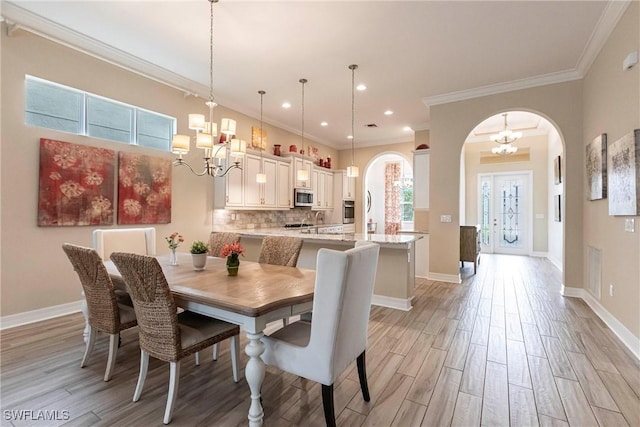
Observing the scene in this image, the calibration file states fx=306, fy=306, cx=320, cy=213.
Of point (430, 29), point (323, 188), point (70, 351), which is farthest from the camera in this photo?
point (323, 188)

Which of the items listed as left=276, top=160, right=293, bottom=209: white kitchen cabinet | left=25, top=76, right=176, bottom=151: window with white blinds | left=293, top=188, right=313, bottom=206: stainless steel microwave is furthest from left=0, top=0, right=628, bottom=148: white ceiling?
left=293, top=188, right=313, bottom=206: stainless steel microwave

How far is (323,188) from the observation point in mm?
7566

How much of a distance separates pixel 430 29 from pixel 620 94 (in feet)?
6.27

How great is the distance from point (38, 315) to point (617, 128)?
6205mm

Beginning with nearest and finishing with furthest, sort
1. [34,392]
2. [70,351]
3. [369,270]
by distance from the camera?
1. [369,270]
2. [34,392]
3. [70,351]

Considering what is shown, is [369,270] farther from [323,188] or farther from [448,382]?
[323,188]

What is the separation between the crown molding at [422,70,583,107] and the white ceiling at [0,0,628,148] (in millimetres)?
15

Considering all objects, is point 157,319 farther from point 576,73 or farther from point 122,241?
point 576,73

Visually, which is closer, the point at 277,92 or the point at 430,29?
the point at 430,29

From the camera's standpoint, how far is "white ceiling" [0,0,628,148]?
9.54ft

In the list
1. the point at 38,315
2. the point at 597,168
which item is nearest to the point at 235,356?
the point at 38,315

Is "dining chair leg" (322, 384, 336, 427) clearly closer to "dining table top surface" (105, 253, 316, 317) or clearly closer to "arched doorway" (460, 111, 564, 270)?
"dining table top surface" (105, 253, 316, 317)

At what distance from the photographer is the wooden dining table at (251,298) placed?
1634 mm

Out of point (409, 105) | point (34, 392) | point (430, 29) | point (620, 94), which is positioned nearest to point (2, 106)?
point (34, 392)
